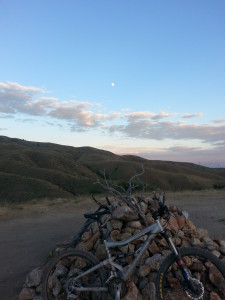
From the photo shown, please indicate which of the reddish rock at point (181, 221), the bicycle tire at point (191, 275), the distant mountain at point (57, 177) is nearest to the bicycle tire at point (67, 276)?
the bicycle tire at point (191, 275)

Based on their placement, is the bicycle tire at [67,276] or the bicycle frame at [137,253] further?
the bicycle tire at [67,276]

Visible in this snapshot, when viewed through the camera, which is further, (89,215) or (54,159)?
(54,159)

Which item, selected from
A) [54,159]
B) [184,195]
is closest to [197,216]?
[184,195]

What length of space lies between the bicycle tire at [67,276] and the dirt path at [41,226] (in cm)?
119

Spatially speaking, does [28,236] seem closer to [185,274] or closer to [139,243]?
[139,243]

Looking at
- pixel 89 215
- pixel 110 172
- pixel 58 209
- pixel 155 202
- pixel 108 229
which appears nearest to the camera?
pixel 89 215

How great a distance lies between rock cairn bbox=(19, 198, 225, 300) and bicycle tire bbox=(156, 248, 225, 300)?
0.10 metres

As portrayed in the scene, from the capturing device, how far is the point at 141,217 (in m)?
5.12

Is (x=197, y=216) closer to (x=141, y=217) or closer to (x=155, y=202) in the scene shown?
(x=155, y=202)

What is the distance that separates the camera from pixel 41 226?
404 inches

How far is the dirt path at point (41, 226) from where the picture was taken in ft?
20.9

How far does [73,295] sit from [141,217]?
5.22 ft

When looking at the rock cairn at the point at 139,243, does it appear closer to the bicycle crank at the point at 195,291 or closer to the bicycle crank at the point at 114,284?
the bicycle crank at the point at 114,284

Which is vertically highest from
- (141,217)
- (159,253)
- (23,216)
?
(141,217)
